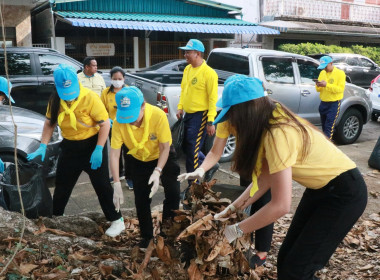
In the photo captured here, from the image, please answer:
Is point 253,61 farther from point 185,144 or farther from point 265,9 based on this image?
point 265,9

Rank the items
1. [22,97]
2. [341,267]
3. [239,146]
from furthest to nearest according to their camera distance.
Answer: [22,97] → [341,267] → [239,146]

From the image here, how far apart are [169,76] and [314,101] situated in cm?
289

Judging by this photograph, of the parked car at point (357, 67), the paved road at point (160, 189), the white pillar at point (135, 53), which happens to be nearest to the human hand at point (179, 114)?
the paved road at point (160, 189)

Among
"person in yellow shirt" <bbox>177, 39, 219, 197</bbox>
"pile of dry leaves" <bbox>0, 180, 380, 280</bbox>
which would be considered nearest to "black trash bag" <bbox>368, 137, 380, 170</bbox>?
"person in yellow shirt" <bbox>177, 39, 219, 197</bbox>

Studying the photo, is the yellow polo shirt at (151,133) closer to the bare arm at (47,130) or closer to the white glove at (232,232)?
the bare arm at (47,130)

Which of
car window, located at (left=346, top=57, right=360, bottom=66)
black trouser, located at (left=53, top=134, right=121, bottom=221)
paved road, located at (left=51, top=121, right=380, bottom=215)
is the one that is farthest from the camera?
car window, located at (left=346, top=57, right=360, bottom=66)

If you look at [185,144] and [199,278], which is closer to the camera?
A: [199,278]

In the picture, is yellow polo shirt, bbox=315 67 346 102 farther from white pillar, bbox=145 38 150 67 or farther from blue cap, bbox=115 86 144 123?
white pillar, bbox=145 38 150 67

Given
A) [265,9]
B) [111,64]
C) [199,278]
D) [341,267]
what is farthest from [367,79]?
[199,278]

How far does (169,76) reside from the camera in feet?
27.5

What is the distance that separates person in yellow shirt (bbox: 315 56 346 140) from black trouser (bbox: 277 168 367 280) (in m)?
5.06

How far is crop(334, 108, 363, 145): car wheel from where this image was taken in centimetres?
858

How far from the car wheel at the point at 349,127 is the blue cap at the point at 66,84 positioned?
6199 mm

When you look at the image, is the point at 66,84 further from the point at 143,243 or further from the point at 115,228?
the point at 143,243
